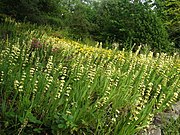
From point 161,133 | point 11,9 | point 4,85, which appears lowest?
point 161,133

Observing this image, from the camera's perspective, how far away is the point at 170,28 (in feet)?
50.2

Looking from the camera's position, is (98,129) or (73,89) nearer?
(98,129)

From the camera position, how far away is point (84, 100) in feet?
9.74

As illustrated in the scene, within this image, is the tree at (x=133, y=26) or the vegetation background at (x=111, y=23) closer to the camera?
the vegetation background at (x=111, y=23)

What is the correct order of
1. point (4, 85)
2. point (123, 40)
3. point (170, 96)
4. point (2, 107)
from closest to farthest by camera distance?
point (2, 107) → point (4, 85) → point (170, 96) → point (123, 40)

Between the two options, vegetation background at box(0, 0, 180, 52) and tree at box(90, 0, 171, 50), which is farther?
tree at box(90, 0, 171, 50)

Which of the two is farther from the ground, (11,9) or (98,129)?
(11,9)

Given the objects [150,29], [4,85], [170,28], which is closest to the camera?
[4,85]

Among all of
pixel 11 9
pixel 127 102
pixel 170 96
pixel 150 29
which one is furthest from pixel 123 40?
pixel 127 102

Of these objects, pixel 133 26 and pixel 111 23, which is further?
pixel 111 23

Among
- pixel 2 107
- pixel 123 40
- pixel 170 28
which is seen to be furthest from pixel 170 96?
pixel 170 28

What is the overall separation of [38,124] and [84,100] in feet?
1.87

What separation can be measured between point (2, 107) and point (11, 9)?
8.14 metres

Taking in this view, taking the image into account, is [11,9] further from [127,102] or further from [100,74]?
[127,102]
